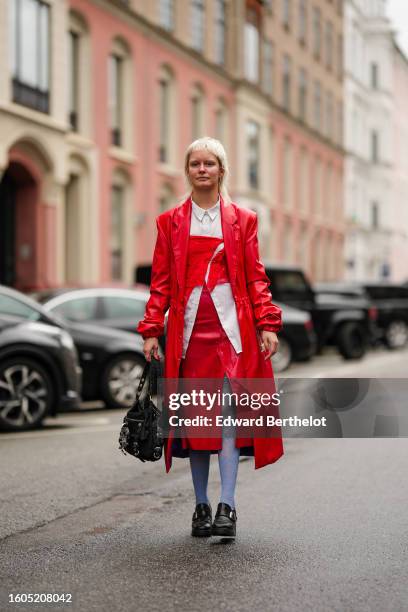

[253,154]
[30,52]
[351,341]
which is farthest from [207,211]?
[253,154]

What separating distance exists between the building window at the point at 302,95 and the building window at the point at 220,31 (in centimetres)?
1077

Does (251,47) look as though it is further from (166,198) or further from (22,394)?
(22,394)

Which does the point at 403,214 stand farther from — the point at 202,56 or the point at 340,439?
the point at 340,439

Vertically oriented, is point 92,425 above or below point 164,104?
below

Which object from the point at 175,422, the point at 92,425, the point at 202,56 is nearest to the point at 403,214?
the point at 202,56

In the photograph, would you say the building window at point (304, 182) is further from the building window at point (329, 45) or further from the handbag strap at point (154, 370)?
the handbag strap at point (154, 370)

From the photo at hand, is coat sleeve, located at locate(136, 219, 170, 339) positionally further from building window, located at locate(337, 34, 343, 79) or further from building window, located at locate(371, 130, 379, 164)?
building window, located at locate(371, 130, 379, 164)

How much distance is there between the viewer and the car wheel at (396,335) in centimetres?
2512

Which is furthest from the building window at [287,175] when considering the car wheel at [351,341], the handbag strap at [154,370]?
the handbag strap at [154,370]

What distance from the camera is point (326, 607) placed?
4199 millimetres

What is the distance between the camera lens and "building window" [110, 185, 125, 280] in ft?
89.2

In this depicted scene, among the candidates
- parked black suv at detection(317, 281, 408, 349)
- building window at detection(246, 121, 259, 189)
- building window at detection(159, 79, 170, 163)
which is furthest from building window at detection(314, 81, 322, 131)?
parked black suv at detection(317, 281, 408, 349)

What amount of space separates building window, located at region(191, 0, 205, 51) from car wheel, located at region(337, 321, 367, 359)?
13448 mm

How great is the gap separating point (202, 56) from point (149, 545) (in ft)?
92.3
